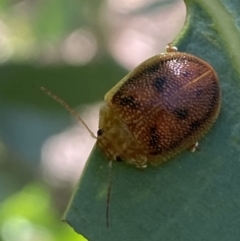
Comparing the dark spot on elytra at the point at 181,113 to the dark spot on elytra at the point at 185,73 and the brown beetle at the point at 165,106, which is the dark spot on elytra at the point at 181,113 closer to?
the brown beetle at the point at 165,106

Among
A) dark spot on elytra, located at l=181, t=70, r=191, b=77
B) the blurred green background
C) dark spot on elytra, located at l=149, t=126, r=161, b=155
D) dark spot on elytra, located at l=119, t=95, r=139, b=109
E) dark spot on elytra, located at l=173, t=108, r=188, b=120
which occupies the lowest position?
the blurred green background

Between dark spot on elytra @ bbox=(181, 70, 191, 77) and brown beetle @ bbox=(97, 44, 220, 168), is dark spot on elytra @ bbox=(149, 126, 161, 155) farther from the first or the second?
dark spot on elytra @ bbox=(181, 70, 191, 77)

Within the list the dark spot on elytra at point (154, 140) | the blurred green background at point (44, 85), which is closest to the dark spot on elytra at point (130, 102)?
the dark spot on elytra at point (154, 140)

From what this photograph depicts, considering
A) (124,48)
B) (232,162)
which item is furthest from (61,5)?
(232,162)

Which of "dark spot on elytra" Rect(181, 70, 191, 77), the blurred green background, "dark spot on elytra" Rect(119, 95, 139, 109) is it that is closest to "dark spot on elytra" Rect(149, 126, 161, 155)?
"dark spot on elytra" Rect(119, 95, 139, 109)

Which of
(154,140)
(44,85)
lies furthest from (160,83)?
(44,85)

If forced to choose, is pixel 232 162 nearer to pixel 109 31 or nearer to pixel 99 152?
pixel 99 152
